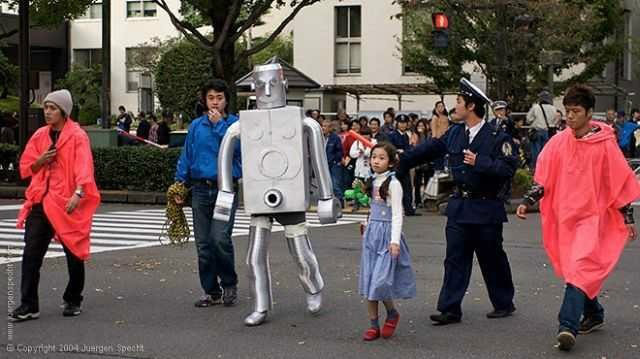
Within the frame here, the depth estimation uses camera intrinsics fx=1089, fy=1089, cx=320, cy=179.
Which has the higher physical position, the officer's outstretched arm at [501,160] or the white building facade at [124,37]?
the white building facade at [124,37]

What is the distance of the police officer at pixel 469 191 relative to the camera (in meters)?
7.77

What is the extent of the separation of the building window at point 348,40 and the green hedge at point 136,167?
20.5 meters

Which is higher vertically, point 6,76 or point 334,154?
point 6,76

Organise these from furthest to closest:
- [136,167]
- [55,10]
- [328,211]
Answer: [55,10], [136,167], [328,211]

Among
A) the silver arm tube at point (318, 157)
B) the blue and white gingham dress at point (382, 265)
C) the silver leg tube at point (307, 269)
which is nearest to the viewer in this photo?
the blue and white gingham dress at point (382, 265)

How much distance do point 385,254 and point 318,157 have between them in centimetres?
106

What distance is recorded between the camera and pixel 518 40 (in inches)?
1043

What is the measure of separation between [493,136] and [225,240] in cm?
222

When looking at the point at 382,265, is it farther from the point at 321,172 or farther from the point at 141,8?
the point at 141,8

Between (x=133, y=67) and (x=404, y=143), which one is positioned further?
(x=133, y=67)

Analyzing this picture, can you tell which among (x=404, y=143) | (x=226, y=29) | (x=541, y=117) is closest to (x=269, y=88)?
(x=404, y=143)

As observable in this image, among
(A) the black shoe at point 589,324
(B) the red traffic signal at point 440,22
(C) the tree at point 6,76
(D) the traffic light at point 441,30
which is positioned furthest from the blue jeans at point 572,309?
(C) the tree at point 6,76

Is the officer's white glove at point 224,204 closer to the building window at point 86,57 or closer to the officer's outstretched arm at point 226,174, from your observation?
the officer's outstretched arm at point 226,174

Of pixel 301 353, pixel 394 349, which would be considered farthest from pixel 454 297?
pixel 301 353
